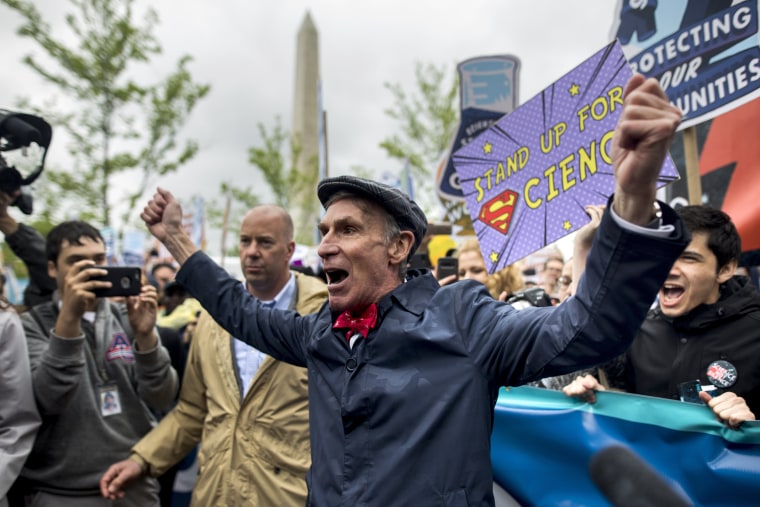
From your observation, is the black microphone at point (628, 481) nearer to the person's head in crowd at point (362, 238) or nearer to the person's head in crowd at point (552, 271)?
the person's head in crowd at point (362, 238)

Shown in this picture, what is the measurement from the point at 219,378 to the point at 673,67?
2.74 metres

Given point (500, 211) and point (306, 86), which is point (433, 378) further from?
point (306, 86)

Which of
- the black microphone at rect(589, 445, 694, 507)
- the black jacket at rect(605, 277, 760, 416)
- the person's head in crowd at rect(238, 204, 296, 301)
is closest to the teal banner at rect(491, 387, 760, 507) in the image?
the black microphone at rect(589, 445, 694, 507)

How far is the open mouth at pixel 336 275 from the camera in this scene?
6.05 ft

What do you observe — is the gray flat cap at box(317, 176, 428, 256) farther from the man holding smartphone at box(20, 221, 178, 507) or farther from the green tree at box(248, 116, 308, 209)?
the green tree at box(248, 116, 308, 209)

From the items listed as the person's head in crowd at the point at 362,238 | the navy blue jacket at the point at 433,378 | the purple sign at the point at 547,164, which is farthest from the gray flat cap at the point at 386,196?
the purple sign at the point at 547,164

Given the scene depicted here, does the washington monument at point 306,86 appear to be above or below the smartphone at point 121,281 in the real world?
above

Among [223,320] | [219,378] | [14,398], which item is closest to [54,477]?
[14,398]

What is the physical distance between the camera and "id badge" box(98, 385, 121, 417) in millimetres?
2932

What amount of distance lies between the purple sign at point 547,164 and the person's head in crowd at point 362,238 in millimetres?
917

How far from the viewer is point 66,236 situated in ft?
10.0

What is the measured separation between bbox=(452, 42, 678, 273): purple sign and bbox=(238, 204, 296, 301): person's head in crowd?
0.94m

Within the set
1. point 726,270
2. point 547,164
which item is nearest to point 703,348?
point 726,270

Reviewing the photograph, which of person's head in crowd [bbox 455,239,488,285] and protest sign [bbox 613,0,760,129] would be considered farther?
person's head in crowd [bbox 455,239,488,285]
